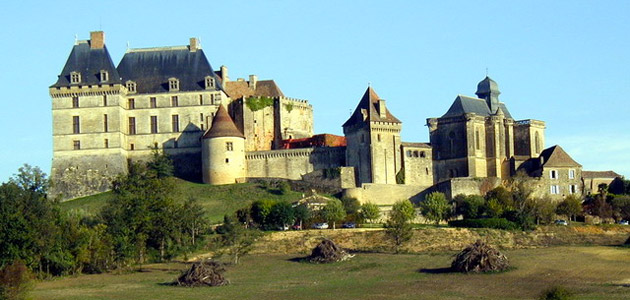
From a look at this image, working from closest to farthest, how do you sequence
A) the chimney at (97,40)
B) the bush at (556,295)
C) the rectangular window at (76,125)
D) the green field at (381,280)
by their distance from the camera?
the bush at (556,295)
the green field at (381,280)
the rectangular window at (76,125)
the chimney at (97,40)

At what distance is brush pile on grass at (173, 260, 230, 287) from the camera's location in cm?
5550

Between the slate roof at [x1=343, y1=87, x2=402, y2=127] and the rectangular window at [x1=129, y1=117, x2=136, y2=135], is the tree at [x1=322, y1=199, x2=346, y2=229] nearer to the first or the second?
the slate roof at [x1=343, y1=87, x2=402, y2=127]

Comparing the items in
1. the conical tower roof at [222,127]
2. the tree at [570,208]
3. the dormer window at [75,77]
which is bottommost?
the tree at [570,208]

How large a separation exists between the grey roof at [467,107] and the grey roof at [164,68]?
18.4m

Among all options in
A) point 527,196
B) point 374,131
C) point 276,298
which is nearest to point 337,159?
point 374,131

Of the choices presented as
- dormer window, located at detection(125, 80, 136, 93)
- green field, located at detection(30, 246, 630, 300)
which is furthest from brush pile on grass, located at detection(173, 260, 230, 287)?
dormer window, located at detection(125, 80, 136, 93)

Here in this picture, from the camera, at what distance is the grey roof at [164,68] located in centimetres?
9712

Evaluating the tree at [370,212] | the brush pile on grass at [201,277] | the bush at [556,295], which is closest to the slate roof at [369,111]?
the tree at [370,212]

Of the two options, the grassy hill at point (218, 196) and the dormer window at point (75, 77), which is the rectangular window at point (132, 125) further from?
the grassy hill at point (218, 196)

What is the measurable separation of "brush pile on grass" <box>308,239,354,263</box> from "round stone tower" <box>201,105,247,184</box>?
28.5 metres

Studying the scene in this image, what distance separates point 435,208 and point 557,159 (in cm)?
1443

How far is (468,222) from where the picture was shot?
7762cm

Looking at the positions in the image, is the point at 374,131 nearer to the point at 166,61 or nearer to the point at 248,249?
the point at 166,61

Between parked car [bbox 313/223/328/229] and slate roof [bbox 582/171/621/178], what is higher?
slate roof [bbox 582/171/621/178]
